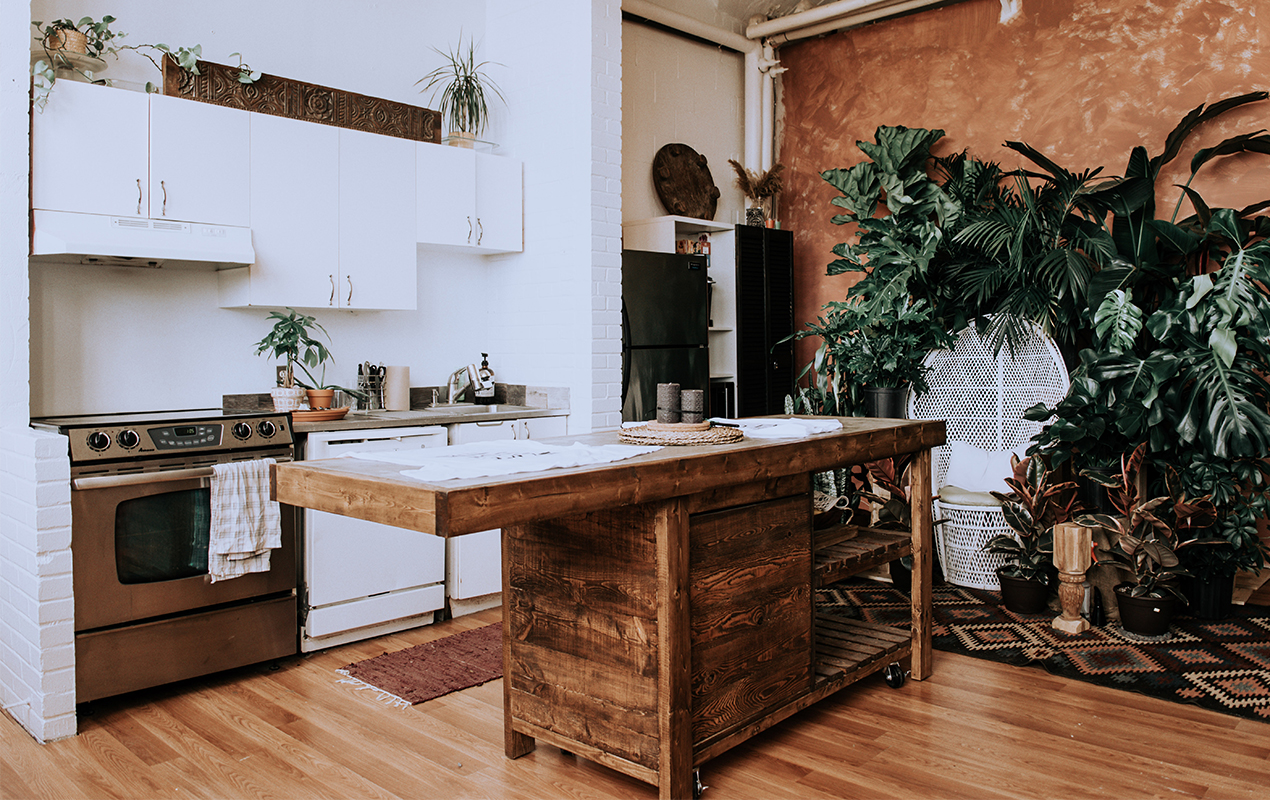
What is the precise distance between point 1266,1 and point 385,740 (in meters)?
5.27

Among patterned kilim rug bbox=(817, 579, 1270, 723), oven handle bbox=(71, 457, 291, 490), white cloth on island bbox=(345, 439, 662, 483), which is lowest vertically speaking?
patterned kilim rug bbox=(817, 579, 1270, 723)

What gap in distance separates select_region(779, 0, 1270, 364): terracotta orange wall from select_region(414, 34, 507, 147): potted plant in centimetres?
249

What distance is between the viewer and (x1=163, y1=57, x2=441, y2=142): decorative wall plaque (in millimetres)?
3492

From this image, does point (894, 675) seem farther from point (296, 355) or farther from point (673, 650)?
point (296, 355)

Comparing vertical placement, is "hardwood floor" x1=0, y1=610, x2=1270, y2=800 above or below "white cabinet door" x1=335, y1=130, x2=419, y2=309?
below

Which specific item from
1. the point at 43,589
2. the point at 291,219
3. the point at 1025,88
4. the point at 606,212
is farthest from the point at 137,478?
the point at 1025,88

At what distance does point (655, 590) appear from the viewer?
223 centimetres

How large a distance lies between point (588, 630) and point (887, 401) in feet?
9.65

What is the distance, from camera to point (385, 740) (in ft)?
9.01

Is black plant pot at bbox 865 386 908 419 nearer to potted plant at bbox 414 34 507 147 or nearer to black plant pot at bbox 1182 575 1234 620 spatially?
black plant pot at bbox 1182 575 1234 620

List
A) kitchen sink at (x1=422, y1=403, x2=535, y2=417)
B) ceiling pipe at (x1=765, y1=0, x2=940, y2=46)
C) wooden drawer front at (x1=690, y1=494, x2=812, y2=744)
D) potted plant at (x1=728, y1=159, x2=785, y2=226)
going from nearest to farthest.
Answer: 1. wooden drawer front at (x1=690, y1=494, x2=812, y2=744)
2. kitchen sink at (x1=422, y1=403, x2=535, y2=417)
3. ceiling pipe at (x1=765, y1=0, x2=940, y2=46)
4. potted plant at (x1=728, y1=159, x2=785, y2=226)

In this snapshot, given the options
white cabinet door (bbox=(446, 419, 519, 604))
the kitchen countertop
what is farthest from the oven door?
white cabinet door (bbox=(446, 419, 519, 604))

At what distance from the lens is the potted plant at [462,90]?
4.53m

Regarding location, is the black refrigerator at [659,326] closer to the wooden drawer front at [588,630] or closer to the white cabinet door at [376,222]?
the white cabinet door at [376,222]
